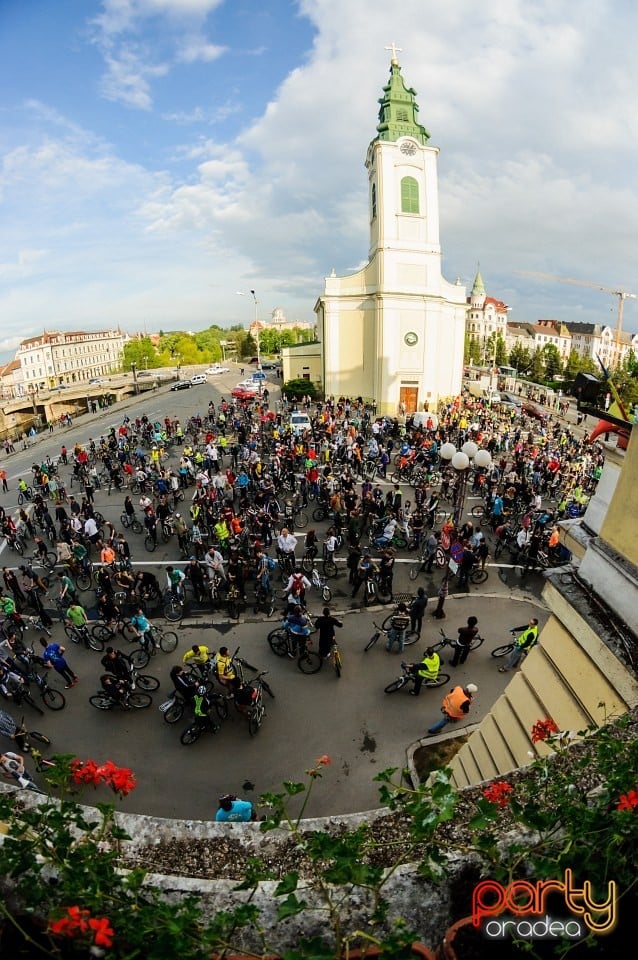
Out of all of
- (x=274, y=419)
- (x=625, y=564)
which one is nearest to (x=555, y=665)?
(x=625, y=564)

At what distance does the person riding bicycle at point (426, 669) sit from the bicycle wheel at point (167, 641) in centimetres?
557

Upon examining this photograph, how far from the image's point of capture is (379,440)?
2572 centimetres

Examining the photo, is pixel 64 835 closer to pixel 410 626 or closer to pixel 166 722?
pixel 166 722

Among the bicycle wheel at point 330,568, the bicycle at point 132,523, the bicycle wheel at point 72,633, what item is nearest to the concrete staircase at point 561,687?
the bicycle wheel at point 330,568

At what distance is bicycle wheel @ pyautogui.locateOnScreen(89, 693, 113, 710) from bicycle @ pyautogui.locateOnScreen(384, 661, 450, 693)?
563 centimetres

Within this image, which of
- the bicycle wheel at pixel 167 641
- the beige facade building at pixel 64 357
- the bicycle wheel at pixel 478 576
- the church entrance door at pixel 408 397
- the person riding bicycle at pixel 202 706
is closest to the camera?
the person riding bicycle at pixel 202 706

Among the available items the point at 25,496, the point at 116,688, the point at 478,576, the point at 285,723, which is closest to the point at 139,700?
the point at 116,688

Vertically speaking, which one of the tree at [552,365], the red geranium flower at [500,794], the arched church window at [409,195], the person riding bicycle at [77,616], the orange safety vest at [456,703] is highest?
the arched church window at [409,195]

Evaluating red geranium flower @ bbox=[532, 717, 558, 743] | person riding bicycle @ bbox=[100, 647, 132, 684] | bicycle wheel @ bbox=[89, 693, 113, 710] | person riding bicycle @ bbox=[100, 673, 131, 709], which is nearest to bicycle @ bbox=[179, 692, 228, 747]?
person riding bicycle @ bbox=[100, 673, 131, 709]

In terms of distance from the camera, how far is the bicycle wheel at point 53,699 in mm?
9352

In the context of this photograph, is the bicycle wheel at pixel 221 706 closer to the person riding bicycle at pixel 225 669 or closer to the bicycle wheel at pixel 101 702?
the person riding bicycle at pixel 225 669

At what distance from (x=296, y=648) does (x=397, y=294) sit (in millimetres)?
30934

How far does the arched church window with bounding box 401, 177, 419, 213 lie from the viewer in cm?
3444

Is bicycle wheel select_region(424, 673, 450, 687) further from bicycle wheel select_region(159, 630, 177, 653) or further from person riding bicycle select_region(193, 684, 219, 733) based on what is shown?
bicycle wheel select_region(159, 630, 177, 653)
